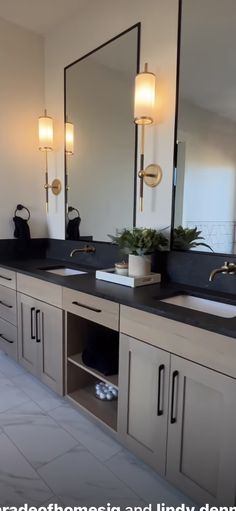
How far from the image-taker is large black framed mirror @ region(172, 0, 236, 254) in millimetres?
1638

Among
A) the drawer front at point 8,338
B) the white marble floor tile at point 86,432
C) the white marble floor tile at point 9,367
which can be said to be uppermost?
the drawer front at point 8,338

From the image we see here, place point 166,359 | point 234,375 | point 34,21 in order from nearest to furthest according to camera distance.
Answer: point 234,375 → point 166,359 → point 34,21

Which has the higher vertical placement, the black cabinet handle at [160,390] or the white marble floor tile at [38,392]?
the black cabinet handle at [160,390]

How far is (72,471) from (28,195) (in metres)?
2.18

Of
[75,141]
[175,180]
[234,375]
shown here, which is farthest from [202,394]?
[75,141]

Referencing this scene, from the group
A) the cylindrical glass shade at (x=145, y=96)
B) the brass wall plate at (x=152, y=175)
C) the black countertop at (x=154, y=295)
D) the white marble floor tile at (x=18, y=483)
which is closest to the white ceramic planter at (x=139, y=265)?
the black countertop at (x=154, y=295)

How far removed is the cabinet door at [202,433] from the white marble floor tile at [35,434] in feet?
2.01

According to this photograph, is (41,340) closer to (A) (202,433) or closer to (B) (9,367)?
(B) (9,367)

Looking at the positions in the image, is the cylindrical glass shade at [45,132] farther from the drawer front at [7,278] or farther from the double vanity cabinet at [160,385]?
the double vanity cabinet at [160,385]

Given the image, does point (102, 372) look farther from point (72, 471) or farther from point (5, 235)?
point (5, 235)

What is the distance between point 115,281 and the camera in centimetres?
182

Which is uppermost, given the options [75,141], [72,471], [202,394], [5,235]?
[75,141]

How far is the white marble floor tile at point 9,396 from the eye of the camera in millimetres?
1991

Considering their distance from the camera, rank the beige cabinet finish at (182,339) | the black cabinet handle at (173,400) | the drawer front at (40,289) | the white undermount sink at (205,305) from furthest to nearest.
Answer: the drawer front at (40,289) < the white undermount sink at (205,305) < the black cabinet handle at (173,400) < the beige cabinet finish at (182,339)
